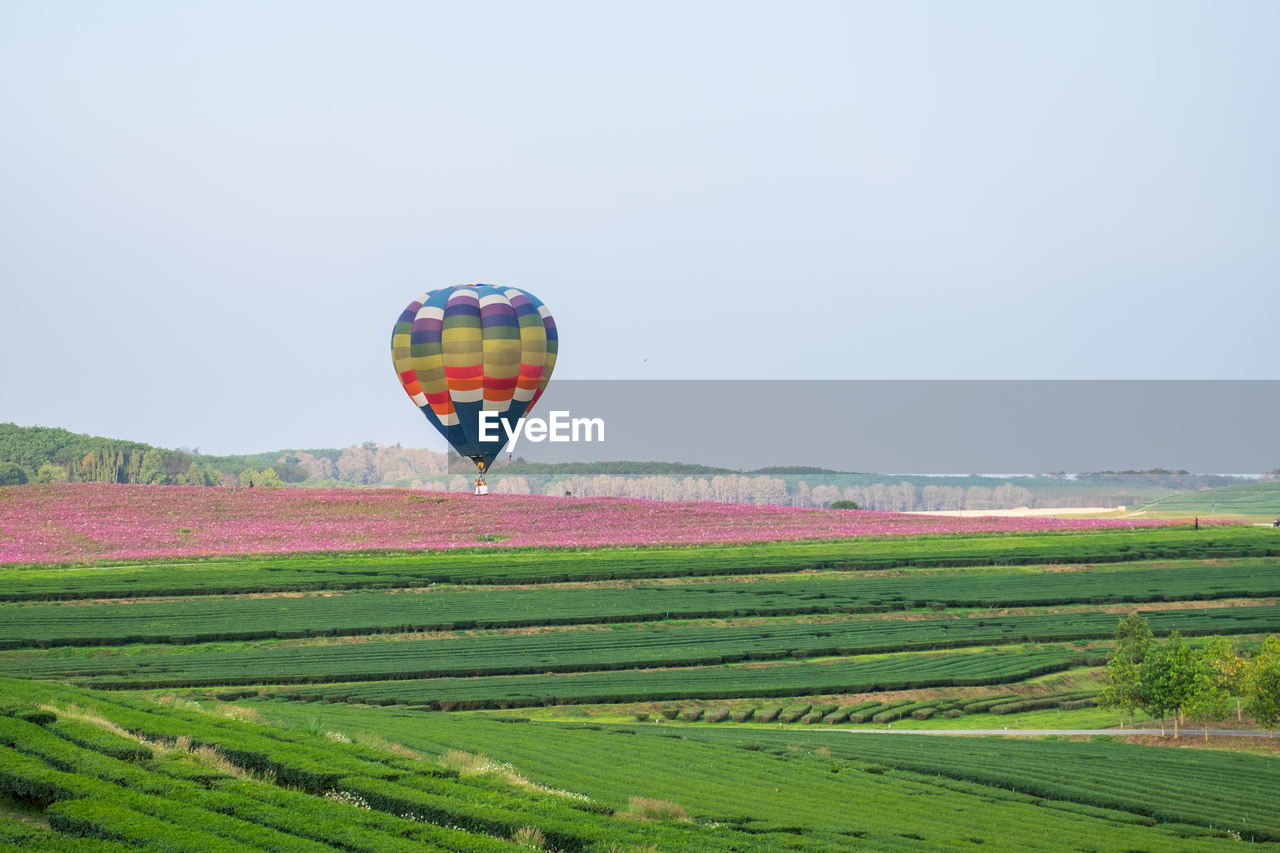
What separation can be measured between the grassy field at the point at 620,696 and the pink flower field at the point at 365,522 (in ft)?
9.62

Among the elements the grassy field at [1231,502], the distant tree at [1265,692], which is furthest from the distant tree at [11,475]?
the grassy field at [1231,502]

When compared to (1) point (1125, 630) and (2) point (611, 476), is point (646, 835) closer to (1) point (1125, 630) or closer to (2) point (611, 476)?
(1) point (1125, 630)

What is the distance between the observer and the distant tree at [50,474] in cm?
11450

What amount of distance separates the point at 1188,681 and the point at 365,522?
48.4m

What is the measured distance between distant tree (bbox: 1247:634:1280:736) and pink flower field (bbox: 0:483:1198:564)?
1346 inches

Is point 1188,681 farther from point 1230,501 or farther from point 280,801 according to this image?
point 1230,501

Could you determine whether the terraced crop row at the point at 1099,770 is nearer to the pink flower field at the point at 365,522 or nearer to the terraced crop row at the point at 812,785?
the terraced crop row at the point at 812,785

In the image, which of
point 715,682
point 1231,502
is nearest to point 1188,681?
point 715,682

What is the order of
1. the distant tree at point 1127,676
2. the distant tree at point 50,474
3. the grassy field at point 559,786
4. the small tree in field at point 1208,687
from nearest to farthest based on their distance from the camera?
1. the grassy field at point 559,786
2. the distant tree at point 1127,676
3. the small tree in field at point 1208,687
4. the distant tree at point 50,474

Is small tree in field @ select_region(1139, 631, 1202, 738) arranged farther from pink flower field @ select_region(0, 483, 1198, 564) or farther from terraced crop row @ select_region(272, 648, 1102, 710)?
pink flower field @ select_region(0, 483, 1198, 564)

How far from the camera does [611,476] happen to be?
518 ft

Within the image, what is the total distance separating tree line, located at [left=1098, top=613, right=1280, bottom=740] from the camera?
4238cm

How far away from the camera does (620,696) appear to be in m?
42.5

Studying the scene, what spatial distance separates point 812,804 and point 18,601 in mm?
43008
